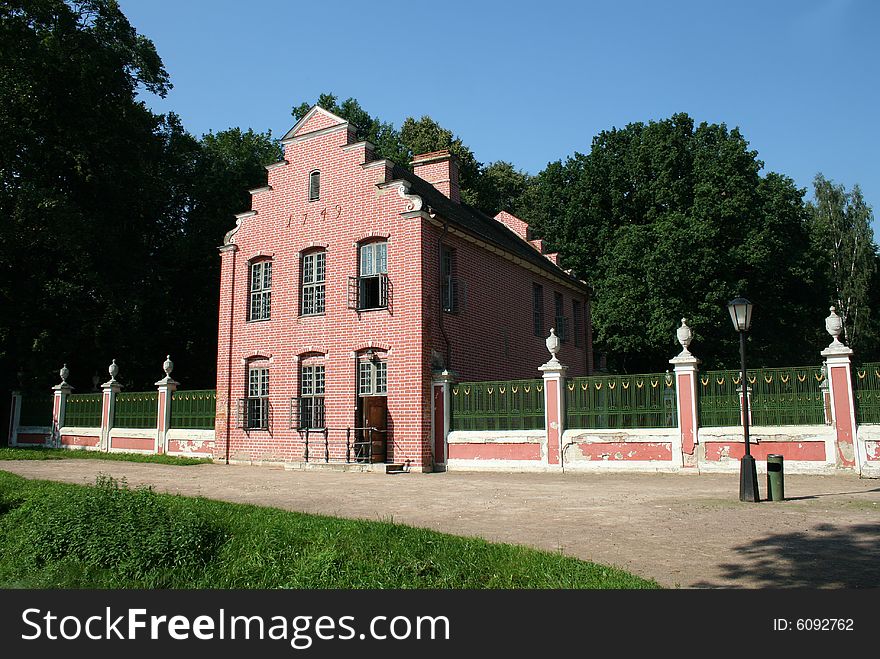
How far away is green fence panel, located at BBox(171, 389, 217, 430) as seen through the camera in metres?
23.9

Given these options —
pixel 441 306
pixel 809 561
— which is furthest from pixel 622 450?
pixel 809 561

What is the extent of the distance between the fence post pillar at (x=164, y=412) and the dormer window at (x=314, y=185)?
815 cm

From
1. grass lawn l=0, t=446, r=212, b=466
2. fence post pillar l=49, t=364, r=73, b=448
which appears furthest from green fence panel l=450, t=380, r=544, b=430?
fence post pillar l=49, t=364, r=73, b=448

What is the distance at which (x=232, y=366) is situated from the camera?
75.9 feet

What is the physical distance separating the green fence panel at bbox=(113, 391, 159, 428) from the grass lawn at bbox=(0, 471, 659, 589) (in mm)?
16884

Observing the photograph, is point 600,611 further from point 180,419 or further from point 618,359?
point 618,359

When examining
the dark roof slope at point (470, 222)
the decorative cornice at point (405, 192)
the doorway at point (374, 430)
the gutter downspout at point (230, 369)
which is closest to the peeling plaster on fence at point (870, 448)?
the doorway at point (374, 430)

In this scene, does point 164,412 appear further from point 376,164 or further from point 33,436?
point 376,164

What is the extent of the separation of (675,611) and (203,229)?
107 feet

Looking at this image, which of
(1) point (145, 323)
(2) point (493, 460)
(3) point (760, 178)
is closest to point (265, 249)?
(2) point (493, 460)

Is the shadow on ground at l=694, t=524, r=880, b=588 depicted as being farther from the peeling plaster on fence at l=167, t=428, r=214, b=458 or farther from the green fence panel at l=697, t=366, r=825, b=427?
the peeling plaster on fence at l=167, t=428, r=214, b=458

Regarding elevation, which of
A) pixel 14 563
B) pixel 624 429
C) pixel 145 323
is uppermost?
pixel 145 323

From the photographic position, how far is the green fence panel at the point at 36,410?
Result: 2927cm

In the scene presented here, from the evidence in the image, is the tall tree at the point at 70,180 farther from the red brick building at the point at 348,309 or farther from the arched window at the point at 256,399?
the arched window at the point at 256,399
